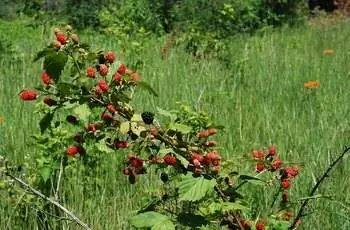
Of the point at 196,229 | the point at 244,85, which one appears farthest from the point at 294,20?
the point at 196,229

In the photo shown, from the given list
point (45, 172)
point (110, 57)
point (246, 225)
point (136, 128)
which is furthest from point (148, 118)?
point (45, 172)

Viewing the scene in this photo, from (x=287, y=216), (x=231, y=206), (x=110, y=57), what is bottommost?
(x=287, y=216)

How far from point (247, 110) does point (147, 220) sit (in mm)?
2301

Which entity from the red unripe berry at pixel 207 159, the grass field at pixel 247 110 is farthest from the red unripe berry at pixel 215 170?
the grass field at pixel 247 110

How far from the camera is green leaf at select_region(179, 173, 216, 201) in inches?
54.3

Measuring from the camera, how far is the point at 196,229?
149 centimetres

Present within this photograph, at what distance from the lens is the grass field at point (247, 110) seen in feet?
8.11

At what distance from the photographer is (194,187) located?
140 cm

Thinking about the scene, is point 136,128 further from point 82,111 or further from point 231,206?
point 231,206

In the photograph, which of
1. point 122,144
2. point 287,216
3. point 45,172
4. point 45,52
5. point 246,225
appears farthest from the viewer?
point 45,172

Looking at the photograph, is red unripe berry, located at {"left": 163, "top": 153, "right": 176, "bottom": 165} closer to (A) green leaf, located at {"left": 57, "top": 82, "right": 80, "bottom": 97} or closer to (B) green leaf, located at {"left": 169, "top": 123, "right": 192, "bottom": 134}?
(B) green leaf, located at {"left": 169, "top": 123, "right": 192, "bottom": 134}

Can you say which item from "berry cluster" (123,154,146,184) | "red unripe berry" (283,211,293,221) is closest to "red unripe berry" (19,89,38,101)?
"berry cluster" (123,154,146,184)

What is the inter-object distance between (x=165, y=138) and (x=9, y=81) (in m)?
2.96

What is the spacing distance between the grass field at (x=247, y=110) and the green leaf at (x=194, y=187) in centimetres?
37
